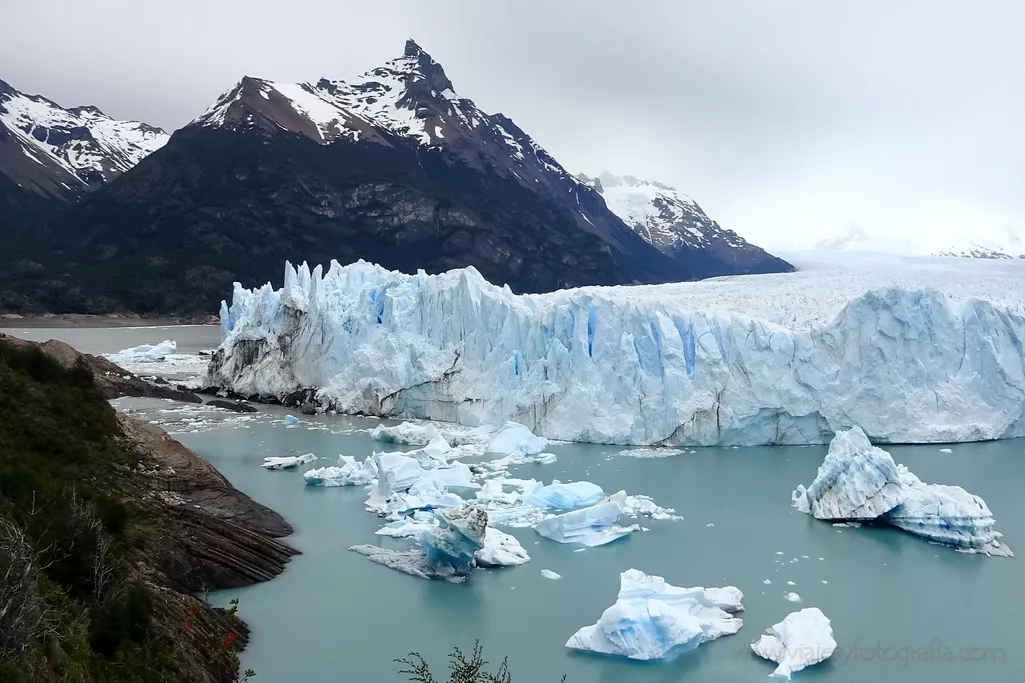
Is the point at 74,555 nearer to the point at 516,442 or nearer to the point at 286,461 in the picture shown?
the point at 286,461

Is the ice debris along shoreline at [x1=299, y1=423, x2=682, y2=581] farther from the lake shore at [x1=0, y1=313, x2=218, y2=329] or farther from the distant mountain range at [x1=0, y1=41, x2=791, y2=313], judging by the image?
the distant mountain range at [x1=0, y1=41, x2=791, y2=313]

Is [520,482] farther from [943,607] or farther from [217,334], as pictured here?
[217,334]

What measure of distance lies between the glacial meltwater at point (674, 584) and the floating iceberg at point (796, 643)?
9cm

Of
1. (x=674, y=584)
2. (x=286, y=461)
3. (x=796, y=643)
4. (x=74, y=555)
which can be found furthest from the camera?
(x=286, y=461)

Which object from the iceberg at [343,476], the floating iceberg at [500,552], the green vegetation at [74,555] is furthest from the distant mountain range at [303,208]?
the floating iceberg at [500,552]

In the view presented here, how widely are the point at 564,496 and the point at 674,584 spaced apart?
268cm

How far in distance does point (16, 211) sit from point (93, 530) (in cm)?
6610

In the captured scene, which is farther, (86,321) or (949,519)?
(86,321)

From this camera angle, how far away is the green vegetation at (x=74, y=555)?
132 inches

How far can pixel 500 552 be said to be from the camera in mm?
8273

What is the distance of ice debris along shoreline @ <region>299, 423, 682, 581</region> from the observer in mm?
7914

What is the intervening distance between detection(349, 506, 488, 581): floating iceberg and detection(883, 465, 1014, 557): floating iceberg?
5463 millimetres

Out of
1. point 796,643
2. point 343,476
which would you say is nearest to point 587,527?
point 796,643

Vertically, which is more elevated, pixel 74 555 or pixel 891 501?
pixel 74 555
